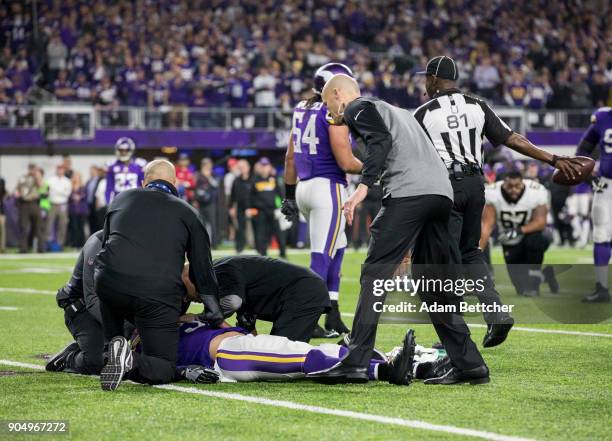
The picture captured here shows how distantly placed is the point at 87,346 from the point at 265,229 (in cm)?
1356

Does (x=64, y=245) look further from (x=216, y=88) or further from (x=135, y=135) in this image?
(x=216, y=88)

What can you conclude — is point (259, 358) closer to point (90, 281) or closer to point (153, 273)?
point (153, 273)

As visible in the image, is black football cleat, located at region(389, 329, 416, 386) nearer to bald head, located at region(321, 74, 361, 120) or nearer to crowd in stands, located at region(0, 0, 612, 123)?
bald head, located at region(321, 74, 361, 120)

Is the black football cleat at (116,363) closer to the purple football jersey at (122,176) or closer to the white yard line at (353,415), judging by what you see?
the white yard line at (353,415)

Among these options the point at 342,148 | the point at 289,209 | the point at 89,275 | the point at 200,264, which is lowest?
the point at 89,275

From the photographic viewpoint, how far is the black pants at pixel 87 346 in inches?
273

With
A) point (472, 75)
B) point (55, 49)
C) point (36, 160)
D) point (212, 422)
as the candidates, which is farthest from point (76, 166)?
point (212, 422)

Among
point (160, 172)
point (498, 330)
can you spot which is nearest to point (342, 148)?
point (498, 330)

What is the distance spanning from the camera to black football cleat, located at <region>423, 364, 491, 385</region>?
6289 mm

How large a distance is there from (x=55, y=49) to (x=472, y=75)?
11.3m

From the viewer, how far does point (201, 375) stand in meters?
6.45

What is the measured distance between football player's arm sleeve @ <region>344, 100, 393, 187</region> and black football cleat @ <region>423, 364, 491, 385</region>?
4.07 ft

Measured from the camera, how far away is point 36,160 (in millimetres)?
26141

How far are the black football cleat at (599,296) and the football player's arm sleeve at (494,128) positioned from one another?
487 cm
